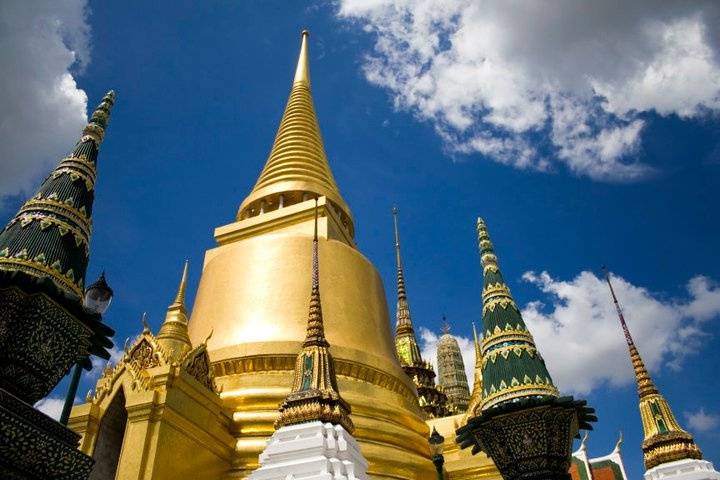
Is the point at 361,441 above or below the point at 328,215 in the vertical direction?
below

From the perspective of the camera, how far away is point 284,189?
639 inches

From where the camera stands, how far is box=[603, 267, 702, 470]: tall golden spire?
8969 millimetres

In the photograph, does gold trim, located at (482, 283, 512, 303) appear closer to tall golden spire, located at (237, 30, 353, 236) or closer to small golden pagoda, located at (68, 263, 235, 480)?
small golden pagoda, located at (68, 263, 235, 480)

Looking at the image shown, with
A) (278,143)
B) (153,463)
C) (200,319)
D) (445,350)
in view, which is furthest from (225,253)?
(445,350)

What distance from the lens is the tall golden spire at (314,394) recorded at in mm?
7148

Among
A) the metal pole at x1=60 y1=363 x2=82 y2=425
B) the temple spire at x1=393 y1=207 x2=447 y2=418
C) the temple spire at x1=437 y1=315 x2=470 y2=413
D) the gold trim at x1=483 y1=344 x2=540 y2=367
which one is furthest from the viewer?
the temple spire at x1=437 y1=315 x2=470 y2=413

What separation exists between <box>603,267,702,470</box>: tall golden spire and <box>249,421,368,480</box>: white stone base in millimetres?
4914

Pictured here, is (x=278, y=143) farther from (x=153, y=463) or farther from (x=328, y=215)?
(x=153, y=463)

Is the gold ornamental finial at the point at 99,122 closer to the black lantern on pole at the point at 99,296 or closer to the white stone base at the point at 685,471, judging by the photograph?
the black lantern on pole at the point at 99,296

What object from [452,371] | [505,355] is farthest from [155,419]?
[452,371]

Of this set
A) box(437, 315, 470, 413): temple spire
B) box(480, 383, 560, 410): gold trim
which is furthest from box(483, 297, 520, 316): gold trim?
box(437, 315, 470, 413): temple spire

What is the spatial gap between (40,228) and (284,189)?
→ 511 inches

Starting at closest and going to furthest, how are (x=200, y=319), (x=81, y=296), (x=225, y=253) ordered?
(x=81, y=296) → (x=200, y=319) → (x=225, y=253)

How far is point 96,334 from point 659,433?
884 cm
